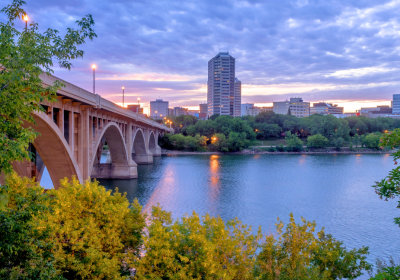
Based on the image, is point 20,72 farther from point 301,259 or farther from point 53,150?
point 53,150

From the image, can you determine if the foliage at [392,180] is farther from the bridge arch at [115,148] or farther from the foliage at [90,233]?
the bridge arch at [115,148]

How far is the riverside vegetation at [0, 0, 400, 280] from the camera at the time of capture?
5566 mm

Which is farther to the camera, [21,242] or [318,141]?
[318,141]

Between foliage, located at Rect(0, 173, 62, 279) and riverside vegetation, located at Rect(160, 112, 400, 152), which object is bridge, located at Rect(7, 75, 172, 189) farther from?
riverside vegetation, located at Rect(160, 112, 400, 152)

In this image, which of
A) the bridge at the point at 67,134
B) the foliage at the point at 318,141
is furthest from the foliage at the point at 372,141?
the bridge at the point at 67,134

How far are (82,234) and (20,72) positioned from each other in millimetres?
5185

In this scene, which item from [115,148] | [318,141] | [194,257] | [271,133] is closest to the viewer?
[194,257]

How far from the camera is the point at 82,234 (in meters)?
8.77

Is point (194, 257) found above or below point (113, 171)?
above

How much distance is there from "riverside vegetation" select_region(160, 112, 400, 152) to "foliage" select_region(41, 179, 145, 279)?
66641 mm

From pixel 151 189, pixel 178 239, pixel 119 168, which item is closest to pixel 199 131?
pixel 119 168

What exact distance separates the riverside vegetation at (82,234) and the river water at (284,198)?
566 centimetres

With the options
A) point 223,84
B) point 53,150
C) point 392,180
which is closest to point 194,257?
point 392,180

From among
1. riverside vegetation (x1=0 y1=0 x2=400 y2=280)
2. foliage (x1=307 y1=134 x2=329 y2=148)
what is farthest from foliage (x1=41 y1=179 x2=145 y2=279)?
foliage (x1=307 y1=134 x2=329 y2=148)
